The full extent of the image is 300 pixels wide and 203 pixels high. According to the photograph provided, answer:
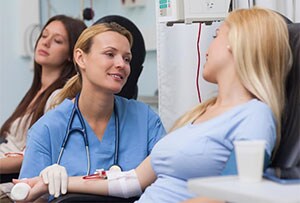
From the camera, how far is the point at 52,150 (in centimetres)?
189

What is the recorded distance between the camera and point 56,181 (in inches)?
66.4

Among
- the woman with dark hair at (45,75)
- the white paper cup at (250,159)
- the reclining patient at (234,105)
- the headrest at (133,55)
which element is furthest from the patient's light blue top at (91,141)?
the white paper cup at (250,159)

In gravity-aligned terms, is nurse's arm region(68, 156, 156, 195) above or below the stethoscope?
below

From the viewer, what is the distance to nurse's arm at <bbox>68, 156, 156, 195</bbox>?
1.69 meters

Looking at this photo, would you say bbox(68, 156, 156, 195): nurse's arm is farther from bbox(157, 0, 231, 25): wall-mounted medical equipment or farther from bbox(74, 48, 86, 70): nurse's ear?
bbox(157, 0, 231, 25): wall-mounted medical equipment

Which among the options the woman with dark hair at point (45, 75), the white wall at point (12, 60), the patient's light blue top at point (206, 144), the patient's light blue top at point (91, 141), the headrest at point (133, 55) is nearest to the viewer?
the patient's light blue top at point (206, 144)

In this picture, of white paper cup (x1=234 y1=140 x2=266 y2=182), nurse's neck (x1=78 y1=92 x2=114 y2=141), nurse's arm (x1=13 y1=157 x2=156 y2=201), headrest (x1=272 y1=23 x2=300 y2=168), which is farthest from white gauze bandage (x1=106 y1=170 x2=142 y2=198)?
white paper cup (x1=234 y1=140 x2=266 y2=182)

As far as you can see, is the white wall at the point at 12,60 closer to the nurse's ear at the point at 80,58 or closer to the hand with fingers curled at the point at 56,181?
the nurse's ear at the point at 80,58

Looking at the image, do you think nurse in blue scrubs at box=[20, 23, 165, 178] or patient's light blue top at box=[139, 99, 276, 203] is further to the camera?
nurse in blue scrubs at box=[20, 23, 165, 178]

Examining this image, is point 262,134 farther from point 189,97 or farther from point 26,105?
point 26,105

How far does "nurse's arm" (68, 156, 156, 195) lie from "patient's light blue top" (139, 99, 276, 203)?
0.48ft

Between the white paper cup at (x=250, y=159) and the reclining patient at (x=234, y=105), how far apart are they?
0.71ft

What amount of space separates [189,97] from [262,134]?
38.5 inches

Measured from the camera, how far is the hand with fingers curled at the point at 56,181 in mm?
1683
